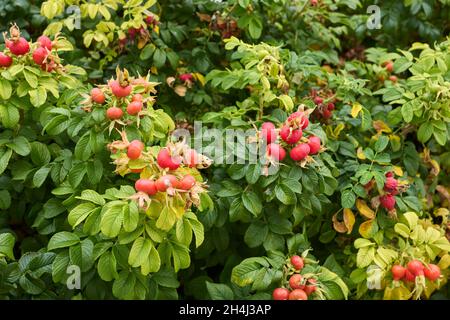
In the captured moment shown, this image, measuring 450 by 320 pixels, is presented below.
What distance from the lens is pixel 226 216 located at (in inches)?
77.0

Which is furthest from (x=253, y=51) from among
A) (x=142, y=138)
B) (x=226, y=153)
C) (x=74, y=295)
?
(x=74, y=295)

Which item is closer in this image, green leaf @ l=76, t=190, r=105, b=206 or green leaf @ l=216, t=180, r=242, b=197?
green leaf @ l=76, t=190, r=105, b=206

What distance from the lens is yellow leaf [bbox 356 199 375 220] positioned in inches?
80.2

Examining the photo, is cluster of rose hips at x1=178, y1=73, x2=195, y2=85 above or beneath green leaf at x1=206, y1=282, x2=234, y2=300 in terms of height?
above

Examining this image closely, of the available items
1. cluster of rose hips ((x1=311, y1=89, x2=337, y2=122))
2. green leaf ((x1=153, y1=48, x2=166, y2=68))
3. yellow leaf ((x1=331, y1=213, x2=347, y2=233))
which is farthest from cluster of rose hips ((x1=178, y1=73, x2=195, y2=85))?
yellow leaf ((x1=331, y1=213, x2=347, y2=233))

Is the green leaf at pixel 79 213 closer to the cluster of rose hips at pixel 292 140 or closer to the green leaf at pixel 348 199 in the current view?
the cluster of rose hips at pixel 292 140

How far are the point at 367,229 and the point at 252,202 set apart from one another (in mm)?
481

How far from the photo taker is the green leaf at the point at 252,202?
1.83 m

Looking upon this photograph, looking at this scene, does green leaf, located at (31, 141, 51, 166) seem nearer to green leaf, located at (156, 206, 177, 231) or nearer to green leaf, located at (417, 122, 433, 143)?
green leaf, located at (156, 206, 177, 231)

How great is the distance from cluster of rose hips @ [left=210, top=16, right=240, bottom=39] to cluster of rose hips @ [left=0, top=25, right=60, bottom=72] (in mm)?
835

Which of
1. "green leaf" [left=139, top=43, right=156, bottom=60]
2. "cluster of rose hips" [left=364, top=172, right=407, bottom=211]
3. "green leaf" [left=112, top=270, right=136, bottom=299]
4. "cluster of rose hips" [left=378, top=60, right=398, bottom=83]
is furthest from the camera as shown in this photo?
"cluster of rose hips" [left=378, top=60, right=398, bottom=83]

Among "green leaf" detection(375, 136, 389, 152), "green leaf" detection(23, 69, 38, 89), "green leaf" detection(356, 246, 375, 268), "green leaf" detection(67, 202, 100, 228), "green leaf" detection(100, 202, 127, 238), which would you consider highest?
"green leaf" detection(23, 69, 38, 89)

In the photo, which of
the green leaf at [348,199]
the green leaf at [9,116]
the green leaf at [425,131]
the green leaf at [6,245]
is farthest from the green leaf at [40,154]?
the green leaf at [425,131]
